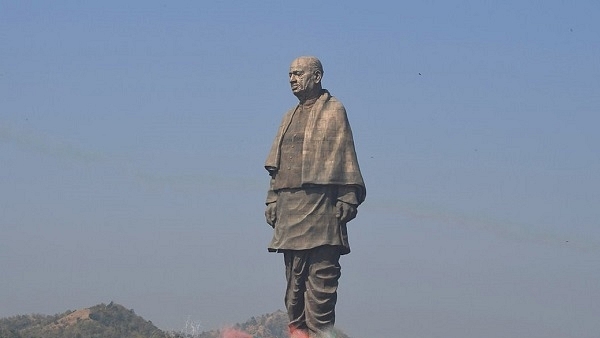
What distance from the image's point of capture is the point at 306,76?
23.0 m

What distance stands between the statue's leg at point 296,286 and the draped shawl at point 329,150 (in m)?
1.20

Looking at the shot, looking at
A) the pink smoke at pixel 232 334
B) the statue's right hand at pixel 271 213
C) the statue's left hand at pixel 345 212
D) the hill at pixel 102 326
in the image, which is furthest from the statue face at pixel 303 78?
the hill at pixel 102 326

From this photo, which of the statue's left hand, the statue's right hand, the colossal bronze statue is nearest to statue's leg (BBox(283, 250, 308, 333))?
the colossal bronze statue

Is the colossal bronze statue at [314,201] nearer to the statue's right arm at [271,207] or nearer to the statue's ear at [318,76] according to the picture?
the statue's ear at [318,76]

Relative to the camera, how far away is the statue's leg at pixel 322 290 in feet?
73.1

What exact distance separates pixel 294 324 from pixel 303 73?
397cm

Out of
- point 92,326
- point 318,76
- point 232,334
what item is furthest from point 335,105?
point 92,326

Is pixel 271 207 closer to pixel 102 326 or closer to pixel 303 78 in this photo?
pixel 303 78

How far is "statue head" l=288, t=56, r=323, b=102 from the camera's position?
22953 mm

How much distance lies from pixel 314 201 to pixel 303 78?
2009 mm

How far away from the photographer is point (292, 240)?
22438 mm

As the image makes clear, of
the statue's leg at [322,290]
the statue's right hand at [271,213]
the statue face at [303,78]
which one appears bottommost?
the statue's leg at [322,290]

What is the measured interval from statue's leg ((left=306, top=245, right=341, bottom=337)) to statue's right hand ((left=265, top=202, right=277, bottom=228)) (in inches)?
42.6

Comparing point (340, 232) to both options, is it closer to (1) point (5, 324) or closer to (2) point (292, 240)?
(2) point (292, 240)
